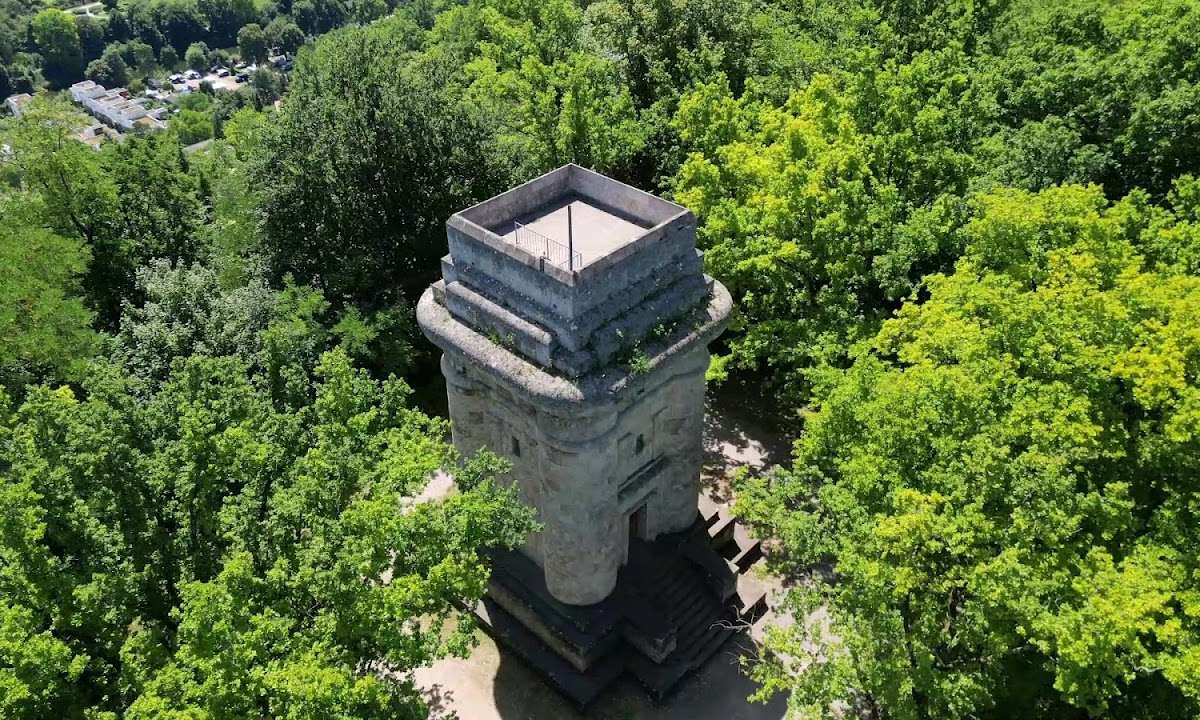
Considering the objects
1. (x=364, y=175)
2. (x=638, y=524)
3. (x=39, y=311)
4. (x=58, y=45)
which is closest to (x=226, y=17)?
(x=58, y=45)

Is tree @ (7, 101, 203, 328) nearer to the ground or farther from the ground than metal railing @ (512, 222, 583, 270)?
nearer to the ground

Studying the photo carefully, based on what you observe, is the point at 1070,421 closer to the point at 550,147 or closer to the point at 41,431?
the point at 550,147

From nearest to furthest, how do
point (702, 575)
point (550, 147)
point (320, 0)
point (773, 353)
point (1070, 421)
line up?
point (1070, 421), point (702, 575), point (773, 353), point (550, 147), point (320, 0)

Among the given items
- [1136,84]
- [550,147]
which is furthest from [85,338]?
[1136,84]

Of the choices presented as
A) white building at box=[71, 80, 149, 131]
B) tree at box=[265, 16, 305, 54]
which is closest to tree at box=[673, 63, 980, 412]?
white building at box=[71, 80, 149, 131]

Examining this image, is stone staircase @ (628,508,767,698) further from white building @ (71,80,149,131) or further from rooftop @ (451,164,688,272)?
white building @ (71,80,149,131)

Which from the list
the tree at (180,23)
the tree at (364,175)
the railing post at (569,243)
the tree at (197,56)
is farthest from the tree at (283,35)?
the railing post at (569,243)
